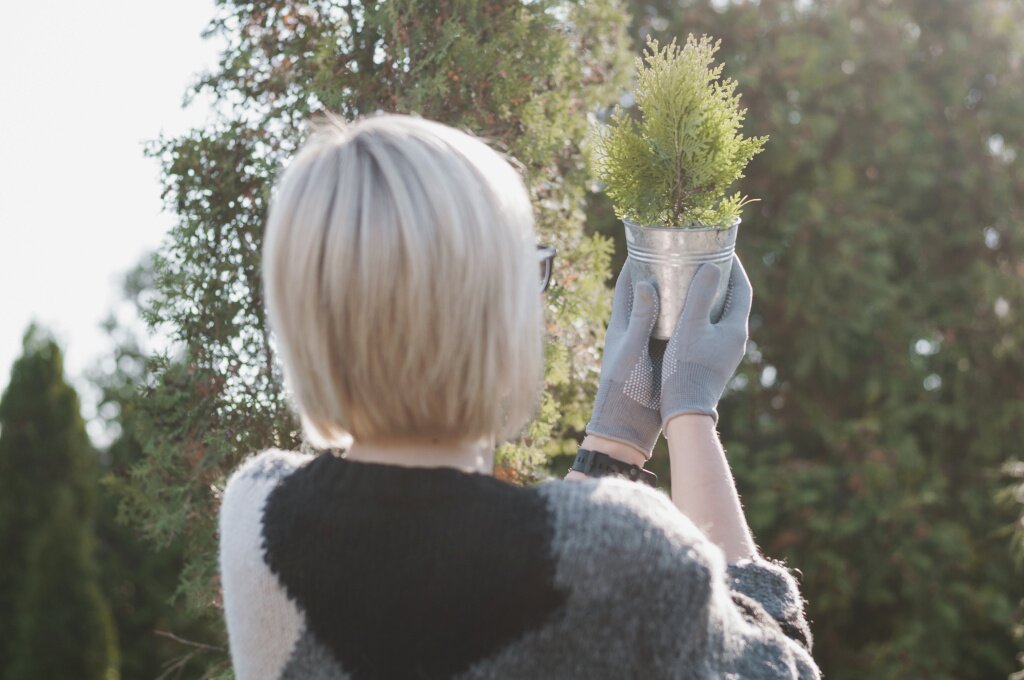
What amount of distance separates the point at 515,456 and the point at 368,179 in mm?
1362

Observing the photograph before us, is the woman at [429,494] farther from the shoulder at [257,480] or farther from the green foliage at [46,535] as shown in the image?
the green foliage at [46,535]

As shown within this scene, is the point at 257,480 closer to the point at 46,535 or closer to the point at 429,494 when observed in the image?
the point at 429,494

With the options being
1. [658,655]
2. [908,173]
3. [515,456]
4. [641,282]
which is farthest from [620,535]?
[908,173]

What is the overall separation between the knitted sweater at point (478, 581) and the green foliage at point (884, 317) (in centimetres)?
562

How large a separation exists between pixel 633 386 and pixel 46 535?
9990 millimetres

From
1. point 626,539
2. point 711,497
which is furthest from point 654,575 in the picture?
point 711,497

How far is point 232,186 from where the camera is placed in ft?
8.39

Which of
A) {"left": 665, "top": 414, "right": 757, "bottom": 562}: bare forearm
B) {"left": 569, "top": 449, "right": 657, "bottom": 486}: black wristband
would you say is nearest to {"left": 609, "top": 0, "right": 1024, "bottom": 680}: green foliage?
{"left": 569, "top": 449, "right": 657, "bottom": 486}: black wristband

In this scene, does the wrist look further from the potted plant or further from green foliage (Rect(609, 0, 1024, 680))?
green foliage (Rect(609, 0, 1024, 680))

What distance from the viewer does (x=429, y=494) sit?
1232 millimetres

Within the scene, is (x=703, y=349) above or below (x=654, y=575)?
above

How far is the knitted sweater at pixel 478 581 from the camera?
1.20 m

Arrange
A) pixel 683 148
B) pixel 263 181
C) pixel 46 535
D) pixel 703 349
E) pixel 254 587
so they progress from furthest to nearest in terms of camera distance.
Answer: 1. pixel 46 535
2. pixel 263 181
3. pixel 683 148
4. pixel 703 349
5. pixel 254 587

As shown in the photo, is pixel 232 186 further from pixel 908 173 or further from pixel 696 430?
pixel 908 173
